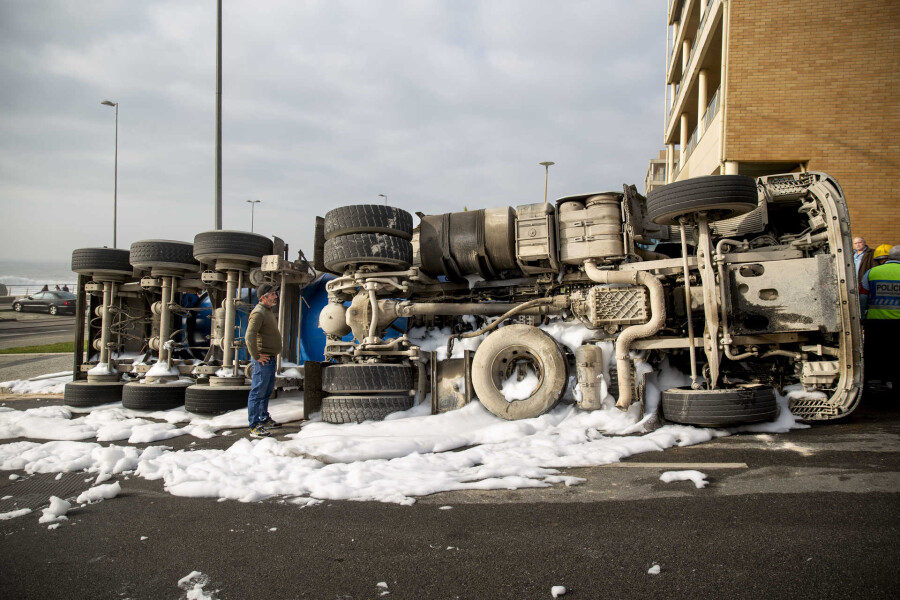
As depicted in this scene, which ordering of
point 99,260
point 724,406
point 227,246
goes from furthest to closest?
point 99,260
point 227,246
point 724,406

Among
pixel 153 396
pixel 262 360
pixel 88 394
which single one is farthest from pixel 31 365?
pixel 262 360

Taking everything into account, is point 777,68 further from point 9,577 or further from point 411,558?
point 9,577

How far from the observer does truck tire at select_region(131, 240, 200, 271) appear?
27.8ft

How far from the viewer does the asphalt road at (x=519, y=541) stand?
2363mm

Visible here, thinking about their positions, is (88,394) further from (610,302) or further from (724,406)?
(724,406)

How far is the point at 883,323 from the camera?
6367mm

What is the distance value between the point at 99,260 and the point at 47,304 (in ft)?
95.3

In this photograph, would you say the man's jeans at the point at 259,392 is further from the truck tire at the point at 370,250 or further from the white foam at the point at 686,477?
the white foam at the point at 686,477

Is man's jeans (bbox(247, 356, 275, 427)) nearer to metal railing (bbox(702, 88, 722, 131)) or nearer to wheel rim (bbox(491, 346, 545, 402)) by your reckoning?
wheel rim (bbox(491, 346, 545, 402))

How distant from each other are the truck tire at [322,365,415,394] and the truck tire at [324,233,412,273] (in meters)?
1.34

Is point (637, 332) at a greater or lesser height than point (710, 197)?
lesser

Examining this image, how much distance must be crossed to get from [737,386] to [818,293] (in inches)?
45.1

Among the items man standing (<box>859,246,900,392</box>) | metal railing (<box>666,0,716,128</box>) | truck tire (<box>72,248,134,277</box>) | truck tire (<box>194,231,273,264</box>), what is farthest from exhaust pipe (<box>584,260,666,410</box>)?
metal railing (<box>666,0,716,128</box>)

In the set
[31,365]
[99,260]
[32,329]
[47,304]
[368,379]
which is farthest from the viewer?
[47,304]
